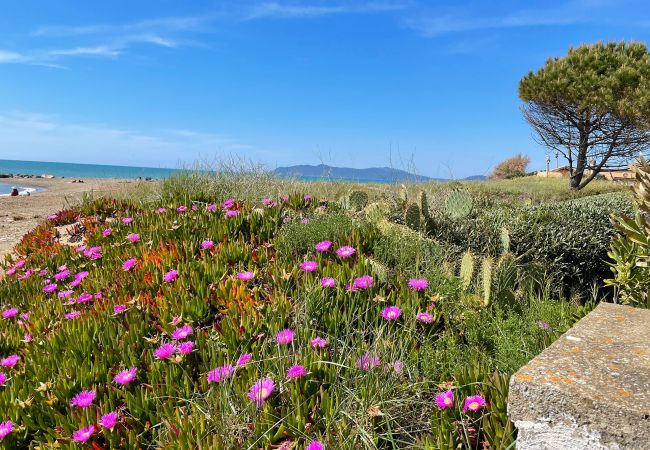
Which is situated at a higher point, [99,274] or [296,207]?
[296,207]

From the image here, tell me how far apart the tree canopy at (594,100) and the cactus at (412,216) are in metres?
A: 19.4

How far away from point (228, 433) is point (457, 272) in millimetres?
3243

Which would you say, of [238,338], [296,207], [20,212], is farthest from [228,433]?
[20,212]

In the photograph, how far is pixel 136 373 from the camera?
254 cm

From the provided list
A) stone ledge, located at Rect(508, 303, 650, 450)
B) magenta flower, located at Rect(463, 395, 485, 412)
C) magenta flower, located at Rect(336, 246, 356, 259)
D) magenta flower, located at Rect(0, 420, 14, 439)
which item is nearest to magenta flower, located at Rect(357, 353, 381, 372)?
magenta flower, located at Rect(463, 395, 485, 412)

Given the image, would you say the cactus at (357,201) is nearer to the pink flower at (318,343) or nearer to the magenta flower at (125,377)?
the pink flower at (318,343)

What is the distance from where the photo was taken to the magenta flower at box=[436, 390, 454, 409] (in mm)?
2010

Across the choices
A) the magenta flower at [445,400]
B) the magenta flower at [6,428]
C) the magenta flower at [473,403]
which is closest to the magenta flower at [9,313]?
the magenta flower at [6,428]

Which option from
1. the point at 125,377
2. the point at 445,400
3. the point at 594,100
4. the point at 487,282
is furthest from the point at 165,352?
the point at 594,100

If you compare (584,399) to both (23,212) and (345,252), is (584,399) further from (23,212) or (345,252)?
(23,212)

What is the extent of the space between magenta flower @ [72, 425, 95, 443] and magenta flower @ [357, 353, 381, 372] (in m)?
1.25

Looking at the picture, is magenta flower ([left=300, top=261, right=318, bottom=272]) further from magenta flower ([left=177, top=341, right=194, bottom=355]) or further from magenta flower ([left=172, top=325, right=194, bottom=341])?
magenta flower ([left=177, top=341, right=194, bottom=355])

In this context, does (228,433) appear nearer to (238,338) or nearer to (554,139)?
(238,338)

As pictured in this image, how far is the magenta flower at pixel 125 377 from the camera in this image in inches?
95.4
